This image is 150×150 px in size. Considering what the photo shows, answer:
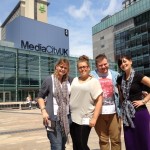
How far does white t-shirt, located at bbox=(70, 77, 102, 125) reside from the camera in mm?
3762

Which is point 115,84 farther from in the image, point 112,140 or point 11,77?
point 11,77

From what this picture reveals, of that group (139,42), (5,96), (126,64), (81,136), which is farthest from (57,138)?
(139,42)

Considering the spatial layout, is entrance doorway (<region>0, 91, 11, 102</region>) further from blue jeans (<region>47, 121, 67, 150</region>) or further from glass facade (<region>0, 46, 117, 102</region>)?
blue jeans (<region>47, 121, 67, 150</region>)

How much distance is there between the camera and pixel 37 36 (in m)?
67.9

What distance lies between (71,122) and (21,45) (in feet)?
203

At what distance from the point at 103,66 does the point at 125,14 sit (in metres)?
81.1

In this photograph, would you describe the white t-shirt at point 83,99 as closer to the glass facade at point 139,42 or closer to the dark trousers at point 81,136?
the dark trousers at point 81,136

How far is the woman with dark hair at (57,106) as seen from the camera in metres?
3.70

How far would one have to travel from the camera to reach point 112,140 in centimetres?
435

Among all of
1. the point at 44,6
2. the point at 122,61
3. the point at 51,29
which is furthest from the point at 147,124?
the point at 44,6

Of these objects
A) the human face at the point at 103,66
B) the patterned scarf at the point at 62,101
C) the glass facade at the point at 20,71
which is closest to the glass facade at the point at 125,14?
the glass facade at the point at 20,71

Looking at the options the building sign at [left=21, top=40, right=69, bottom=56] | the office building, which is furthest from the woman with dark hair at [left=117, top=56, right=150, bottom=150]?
the office building

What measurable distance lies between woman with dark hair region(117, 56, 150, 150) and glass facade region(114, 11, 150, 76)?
228 feet

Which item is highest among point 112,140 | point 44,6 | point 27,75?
point 44,6
